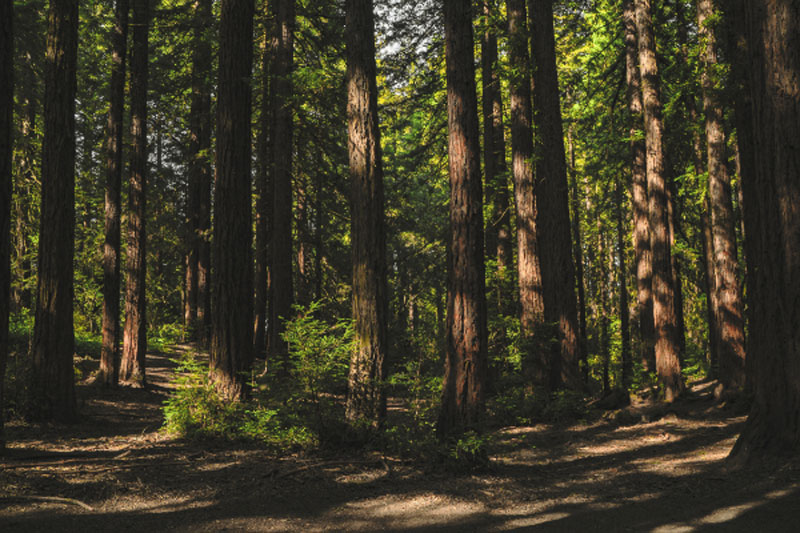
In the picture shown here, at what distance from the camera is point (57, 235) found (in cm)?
1049

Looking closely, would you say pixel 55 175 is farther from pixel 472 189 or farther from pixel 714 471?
pixel 714 471

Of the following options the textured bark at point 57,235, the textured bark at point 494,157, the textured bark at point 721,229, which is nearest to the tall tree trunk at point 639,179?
the textured bark at point 721,229

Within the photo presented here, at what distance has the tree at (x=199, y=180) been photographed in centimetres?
1764

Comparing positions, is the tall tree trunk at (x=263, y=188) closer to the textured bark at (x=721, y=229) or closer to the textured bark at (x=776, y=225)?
the textured bark at (x=721, y=229)

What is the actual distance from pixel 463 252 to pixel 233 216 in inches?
160

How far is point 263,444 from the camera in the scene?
879 centimetres

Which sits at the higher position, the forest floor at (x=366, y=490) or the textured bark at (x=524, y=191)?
the textured bark at (x=524, y=191)

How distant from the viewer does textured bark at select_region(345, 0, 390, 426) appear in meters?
9.10

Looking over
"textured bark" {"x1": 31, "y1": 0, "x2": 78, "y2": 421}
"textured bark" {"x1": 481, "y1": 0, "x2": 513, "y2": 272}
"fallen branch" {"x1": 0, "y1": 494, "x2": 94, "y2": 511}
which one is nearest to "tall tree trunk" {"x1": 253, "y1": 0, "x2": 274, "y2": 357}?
"textured bark" {"x1": 31, "y1": 0, "x2": 78, "y2": 421}

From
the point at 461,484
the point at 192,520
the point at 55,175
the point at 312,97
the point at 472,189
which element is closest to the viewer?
the point at 192,520

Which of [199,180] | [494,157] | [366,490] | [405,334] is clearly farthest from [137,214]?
[366,490]

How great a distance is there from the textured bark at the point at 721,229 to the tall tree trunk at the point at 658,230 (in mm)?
1111

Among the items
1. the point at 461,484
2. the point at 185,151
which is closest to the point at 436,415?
the point at 461,484

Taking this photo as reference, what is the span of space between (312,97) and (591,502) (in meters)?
11.9
